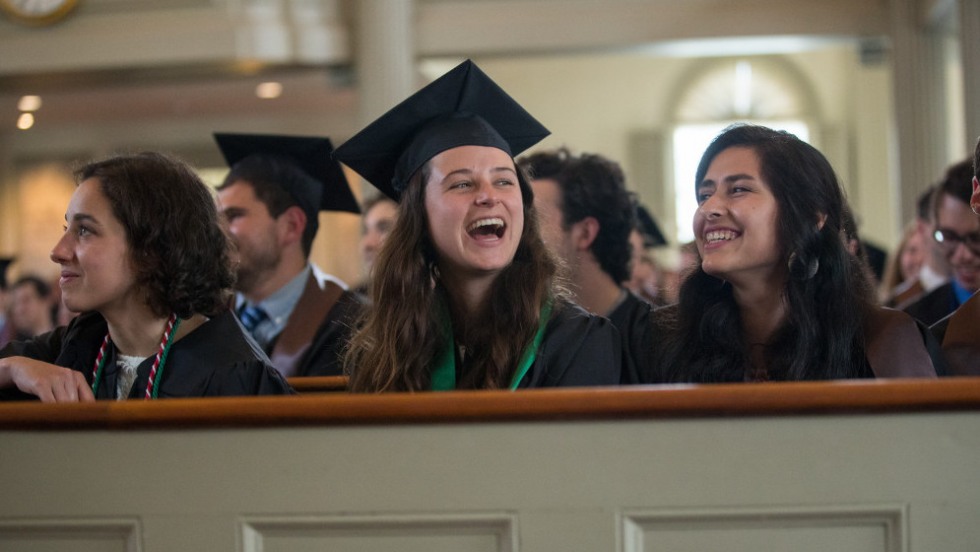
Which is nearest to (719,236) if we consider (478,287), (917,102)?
(478,287)

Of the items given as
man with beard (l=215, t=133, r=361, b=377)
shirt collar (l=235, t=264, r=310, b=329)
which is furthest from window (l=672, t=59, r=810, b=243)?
shirt collar (l=235, t=264, r=310, b=329)

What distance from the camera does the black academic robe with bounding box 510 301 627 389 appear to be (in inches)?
104

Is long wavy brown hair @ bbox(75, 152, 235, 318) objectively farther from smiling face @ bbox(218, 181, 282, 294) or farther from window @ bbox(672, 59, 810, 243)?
window @ bbox(672, 59, 810, 243)

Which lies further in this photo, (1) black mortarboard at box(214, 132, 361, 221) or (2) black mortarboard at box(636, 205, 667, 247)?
(2) black mortarboard at box(636, 205, 667, 247)

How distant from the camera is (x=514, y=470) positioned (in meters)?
2.06

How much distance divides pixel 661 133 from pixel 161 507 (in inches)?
576

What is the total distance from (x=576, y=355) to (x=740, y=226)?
1.80ft

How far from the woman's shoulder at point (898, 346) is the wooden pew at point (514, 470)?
0.64 meters

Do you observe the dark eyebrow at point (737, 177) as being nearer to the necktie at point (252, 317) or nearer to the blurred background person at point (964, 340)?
the blurred background person at point (964, 340)

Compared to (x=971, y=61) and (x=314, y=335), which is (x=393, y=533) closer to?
(x=314, y=335)

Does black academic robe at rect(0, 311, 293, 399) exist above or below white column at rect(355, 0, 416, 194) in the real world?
below

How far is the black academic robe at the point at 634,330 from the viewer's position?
294cm

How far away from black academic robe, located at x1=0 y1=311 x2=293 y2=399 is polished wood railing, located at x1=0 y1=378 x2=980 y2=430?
1.85ft

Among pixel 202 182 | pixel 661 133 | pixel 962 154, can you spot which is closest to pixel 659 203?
pixel 661 133
